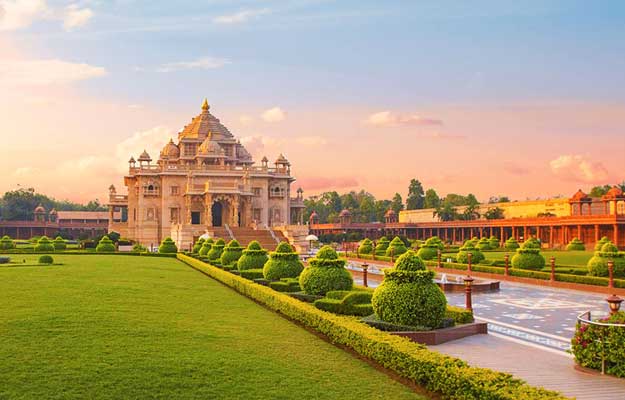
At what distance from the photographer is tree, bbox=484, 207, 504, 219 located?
92.7 metres

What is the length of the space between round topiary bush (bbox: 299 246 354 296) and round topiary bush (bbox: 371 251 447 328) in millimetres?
4934

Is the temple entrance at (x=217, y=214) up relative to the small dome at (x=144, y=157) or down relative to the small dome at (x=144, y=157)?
down

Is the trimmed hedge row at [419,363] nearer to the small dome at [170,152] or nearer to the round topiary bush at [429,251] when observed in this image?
the round topiary bush at [429,251]

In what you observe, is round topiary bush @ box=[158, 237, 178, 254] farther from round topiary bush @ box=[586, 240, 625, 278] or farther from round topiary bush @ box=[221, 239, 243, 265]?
round topiary bush @ box=[586, 240, 625, 278]

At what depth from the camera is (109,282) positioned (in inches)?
850

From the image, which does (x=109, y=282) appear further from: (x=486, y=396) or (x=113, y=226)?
(x=113, y=226)

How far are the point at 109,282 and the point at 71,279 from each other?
1.75 meters

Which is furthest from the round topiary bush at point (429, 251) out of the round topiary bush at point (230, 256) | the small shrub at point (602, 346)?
the small shrub at point (602, 346)

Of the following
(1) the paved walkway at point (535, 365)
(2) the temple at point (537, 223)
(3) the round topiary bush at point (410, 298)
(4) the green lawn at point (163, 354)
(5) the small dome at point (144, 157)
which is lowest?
(1) the paved walkway at point (535, 365)

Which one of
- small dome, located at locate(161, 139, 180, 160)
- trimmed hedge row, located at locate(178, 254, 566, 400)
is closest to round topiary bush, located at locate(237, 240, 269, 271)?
trimmed hedge row, located at locate(178, 254, 566, 400)

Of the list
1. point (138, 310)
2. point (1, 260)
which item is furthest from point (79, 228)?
point (138, 310)

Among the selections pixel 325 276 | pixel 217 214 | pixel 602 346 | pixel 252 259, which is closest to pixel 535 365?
pixel 602 346

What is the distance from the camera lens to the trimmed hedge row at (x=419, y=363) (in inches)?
306

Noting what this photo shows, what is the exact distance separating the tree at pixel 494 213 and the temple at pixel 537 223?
1.88 ft
